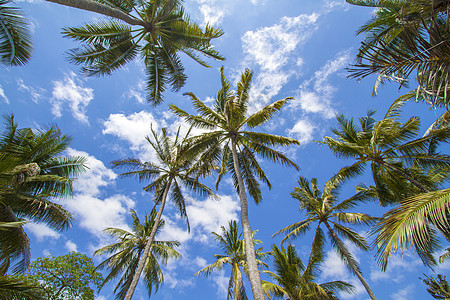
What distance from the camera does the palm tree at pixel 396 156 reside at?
1037 cm

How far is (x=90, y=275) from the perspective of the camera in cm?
1008

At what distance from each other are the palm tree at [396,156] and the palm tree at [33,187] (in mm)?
13567

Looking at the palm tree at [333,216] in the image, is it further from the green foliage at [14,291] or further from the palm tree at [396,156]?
the green foliage at [14,291]

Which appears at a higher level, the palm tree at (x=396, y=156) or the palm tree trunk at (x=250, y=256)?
the palm tree at (x=396, y=156)

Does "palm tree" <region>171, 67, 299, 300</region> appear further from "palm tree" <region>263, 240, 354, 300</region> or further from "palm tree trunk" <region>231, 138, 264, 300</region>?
"palm tree" <region>263, 240, 354, 300</region>

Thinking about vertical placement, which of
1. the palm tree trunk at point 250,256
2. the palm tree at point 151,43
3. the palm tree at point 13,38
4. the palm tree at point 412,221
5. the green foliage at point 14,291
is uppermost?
the palm tree at point 151,43

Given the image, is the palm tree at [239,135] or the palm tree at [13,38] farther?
the palm tree at [239,135]

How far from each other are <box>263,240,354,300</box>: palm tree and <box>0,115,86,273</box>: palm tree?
37.6 ft

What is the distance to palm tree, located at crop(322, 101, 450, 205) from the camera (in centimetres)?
1037

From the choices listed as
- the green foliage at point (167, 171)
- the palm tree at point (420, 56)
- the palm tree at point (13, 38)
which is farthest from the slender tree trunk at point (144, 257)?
the palm tree at point (420, 56)

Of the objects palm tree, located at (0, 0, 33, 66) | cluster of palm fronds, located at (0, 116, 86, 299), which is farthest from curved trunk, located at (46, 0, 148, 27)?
cluster of palm fronds, located at (0, 116, 86, 299)

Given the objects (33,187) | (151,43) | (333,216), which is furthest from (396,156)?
(33,187)

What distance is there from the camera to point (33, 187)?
32.6 ft

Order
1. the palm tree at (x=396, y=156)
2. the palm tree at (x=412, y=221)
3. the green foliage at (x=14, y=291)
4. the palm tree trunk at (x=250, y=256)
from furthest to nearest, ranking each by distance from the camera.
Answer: the palm tree at (x=396, y=156)
the palm tree trunk at (x=250, y=256)
the green foliage at (x=14, y=291)
the palm tree at (x=412, y=221)
